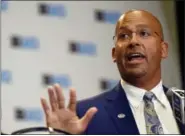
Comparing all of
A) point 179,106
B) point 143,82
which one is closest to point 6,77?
point 143,82

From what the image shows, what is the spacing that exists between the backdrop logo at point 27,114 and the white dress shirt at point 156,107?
408mm

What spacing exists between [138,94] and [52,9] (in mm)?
626

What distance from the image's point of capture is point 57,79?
159 centimetres

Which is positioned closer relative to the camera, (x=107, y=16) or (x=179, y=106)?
(x=179, y=106)

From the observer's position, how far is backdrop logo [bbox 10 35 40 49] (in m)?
1.57

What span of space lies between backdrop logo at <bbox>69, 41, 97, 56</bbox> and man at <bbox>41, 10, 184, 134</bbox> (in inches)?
13.2

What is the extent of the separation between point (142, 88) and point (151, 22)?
19 cm

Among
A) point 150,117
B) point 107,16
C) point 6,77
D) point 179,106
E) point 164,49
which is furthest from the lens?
point 107,16

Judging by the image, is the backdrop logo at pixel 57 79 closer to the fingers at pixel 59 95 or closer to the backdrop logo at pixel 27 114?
the backdrop logo at pixel 27 114

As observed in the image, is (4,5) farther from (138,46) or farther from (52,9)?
(138,46)

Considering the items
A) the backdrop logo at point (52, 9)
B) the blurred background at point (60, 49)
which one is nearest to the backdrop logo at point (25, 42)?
the blurred background at point (60, 49)

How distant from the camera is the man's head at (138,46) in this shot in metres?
1.18

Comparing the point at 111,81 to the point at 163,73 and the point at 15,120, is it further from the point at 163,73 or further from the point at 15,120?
the point at 15,120

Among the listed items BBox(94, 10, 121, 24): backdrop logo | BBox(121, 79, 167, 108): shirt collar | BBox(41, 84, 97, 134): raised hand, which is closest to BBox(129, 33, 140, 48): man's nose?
BBox(121, 79, 167, 108): shirt collar
